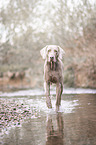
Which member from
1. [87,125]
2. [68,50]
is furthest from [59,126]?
[68,50]

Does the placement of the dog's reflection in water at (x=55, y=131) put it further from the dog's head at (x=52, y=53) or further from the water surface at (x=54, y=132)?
the dog's head at (x=52, y=53)

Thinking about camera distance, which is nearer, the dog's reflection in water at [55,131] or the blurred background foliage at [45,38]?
the dog's reflection in water at [55,131]

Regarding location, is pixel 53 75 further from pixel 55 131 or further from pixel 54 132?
pixel 54 132

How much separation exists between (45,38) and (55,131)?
2637 cm

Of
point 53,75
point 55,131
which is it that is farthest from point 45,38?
point 55,131

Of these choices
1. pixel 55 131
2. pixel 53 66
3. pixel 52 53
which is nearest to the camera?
pixel 55 131

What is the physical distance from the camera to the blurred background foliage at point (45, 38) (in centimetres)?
2273

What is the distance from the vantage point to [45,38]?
31.7 metres

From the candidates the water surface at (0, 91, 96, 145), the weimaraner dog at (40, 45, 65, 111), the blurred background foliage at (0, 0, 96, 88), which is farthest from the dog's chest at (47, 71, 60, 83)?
the blurred background foliage at (0, 0, 96, 88)

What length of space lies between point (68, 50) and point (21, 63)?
14938 millimetres

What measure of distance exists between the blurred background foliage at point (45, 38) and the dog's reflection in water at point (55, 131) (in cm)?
1517

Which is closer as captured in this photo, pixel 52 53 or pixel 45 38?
pixel 52 53

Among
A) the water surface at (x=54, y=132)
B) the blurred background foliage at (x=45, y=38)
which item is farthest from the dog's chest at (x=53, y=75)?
the blurred background foliage at (x=45, y=38)

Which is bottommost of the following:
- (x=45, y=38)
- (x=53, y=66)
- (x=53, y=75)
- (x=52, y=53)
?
(x=53, y=75)
